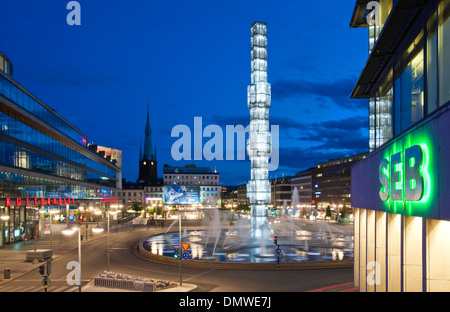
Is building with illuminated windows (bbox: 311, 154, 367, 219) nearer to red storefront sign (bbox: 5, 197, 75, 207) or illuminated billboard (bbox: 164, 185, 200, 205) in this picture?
illuminated billboard (bbox: 164, 185, 200, 205)

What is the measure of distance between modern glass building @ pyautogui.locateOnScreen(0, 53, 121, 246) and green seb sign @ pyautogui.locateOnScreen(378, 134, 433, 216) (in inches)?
1138

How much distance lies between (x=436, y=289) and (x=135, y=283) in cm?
1866

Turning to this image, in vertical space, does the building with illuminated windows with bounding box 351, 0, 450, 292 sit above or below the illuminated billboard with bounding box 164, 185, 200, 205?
above

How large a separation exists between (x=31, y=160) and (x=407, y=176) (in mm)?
53002

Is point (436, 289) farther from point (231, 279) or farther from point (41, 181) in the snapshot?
point (41, 181)

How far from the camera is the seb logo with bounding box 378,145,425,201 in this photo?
9.82 metres

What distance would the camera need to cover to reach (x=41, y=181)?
58.8 m

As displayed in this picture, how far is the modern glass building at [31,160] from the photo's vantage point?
4712cm

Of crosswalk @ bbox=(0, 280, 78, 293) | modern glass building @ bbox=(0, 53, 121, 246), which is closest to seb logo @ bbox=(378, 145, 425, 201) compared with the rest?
crosswalk @ bbox=(0, 280, 78, 293)

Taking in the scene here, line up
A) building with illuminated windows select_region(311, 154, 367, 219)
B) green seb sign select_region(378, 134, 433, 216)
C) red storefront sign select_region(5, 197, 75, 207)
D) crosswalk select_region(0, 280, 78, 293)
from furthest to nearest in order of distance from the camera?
1. building with illuminated windows select_region(311, 154, 367, 219)
2. red storefront sign select_region(5, 197, 75, 207)
3. crosswalk select_region(0, 280, 78, 293)
4. green seb sign select_region(378, 134, 433, 216)

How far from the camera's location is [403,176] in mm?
11211

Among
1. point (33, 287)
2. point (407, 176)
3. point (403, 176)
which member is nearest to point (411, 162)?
point (407, 176)

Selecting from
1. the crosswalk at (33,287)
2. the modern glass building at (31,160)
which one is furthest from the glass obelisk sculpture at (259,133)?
the crosswalk at (33,287)
